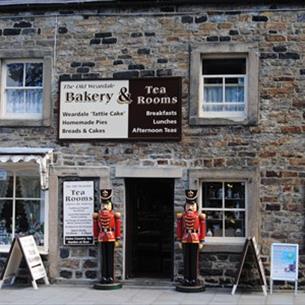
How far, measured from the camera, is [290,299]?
1154 centimetres

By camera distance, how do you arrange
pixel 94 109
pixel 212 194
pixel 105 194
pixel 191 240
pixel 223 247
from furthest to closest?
pixel 94 109 < pixel 212 194 < pixel 223 247 < pixel 105 194 < pixel 191 240

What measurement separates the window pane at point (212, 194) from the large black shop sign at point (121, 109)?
1.14 metres

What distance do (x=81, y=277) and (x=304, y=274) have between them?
4.29m

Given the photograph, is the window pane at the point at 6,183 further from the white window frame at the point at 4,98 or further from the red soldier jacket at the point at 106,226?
the red soldier jacket at the point at 106,226

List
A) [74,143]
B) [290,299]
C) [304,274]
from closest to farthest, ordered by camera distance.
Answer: [290,299] < [304,274] < [74,143]

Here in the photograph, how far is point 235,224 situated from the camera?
1286 cm

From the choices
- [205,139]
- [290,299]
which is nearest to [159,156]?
[205,139]

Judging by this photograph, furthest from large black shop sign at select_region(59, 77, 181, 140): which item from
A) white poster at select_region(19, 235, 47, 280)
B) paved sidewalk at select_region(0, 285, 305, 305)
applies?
paved sidewalk at select_region(0, 285, 305, 305)

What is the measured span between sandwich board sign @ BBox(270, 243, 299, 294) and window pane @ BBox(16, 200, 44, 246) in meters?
4.67

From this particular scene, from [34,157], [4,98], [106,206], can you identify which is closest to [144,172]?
[106,206]

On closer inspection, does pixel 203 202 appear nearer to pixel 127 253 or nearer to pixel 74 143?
pixel 127 253

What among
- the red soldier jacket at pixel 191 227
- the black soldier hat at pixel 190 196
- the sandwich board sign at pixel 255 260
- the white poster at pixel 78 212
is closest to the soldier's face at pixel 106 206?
the white poster at pixel 78 212

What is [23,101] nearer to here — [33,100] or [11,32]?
[33,100]

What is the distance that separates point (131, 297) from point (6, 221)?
11.4 feet
